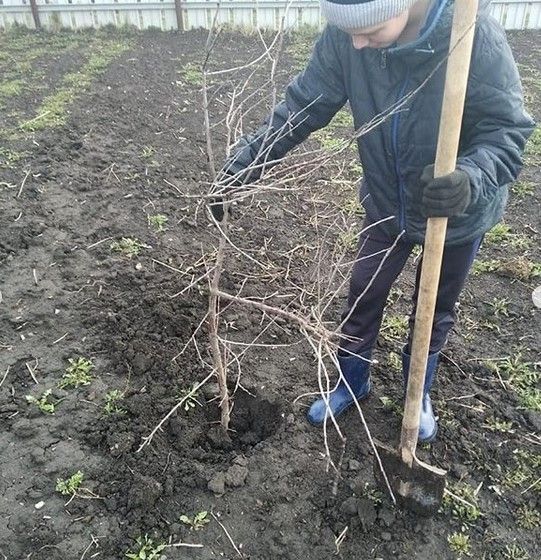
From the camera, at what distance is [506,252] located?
394 centimetres

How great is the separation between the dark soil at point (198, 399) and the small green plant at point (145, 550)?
26 mm

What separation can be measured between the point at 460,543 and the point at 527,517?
302mm

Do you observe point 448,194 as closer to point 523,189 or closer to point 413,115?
point 413,115

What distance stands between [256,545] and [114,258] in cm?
207

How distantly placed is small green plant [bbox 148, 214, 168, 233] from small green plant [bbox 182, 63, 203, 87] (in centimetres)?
310

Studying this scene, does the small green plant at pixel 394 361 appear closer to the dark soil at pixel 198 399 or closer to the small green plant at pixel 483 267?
the dark soil at pixel 198 399

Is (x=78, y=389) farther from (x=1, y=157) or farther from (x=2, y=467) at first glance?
(x=1, y=157)

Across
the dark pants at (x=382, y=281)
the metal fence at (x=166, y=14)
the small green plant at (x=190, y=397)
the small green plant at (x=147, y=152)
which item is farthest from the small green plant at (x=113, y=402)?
the metal fence at (x=166, y=14)

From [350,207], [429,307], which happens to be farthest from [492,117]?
[350,207]

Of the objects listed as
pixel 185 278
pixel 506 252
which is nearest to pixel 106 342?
pixel 185 278

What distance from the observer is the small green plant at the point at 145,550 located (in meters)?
2.16

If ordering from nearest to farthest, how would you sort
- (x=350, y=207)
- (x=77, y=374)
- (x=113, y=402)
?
(x=113, y=402), (x=77, y=374), (x=350, y=207)

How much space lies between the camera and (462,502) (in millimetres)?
2342

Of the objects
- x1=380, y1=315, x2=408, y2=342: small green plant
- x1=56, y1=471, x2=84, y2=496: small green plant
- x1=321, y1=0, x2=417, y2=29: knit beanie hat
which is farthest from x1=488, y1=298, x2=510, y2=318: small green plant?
x1=56, y1=471, x2=84, y2=496: small green plant
